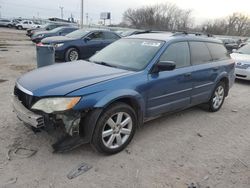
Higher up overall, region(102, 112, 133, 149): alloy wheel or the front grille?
the front grille

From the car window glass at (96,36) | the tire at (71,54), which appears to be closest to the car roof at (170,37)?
the tire at (71,54)

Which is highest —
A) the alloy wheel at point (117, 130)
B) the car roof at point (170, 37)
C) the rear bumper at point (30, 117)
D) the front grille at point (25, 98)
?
the car roof at point (170, 37)

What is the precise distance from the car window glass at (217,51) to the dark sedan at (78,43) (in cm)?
664

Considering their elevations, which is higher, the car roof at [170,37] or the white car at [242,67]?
the car roof at [170,37]

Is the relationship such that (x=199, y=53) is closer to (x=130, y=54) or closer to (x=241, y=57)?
(x=130, y=54)

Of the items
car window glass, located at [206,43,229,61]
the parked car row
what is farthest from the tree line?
car window glass, located at [206,43,229,61]

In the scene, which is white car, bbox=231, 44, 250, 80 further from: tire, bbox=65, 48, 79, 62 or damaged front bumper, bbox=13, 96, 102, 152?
damaged front bumper, bbox=13, 96, 102, 152

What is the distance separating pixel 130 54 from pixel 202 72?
1508 millimetres

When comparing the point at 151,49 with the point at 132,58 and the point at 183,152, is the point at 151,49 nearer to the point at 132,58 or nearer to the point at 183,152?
the point at 132,58

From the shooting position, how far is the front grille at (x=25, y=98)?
322 centimetres

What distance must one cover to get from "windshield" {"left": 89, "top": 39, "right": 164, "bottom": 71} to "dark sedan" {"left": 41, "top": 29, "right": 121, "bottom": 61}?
6.21m

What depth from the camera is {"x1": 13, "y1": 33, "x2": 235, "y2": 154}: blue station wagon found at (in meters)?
3.15

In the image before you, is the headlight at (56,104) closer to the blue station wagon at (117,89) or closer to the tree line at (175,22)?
the blue station wagon at (117,89)

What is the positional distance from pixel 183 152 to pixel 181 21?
64316 millimetres
